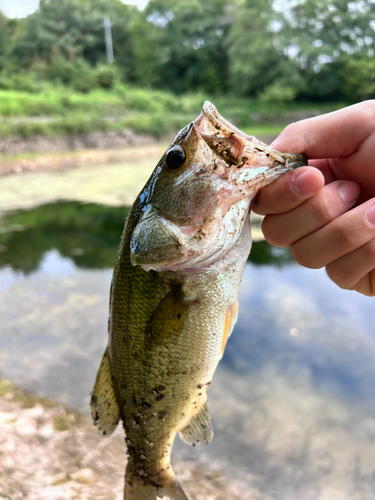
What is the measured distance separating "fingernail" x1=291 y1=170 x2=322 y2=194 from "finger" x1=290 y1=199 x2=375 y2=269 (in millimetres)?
166

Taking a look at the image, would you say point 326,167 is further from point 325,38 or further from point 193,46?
point 193,46

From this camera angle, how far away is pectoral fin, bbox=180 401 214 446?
4.54 ft

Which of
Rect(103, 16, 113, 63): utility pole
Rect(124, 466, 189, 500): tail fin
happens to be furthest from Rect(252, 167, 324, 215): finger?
Rect(103, 16, 113, 63): utility pole

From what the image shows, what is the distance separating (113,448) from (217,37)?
33083mm

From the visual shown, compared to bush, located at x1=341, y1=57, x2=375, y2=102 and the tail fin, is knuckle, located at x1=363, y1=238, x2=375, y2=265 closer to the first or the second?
the tail fin

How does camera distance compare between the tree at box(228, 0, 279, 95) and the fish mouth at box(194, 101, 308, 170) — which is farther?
the tree at box(228, 0, 279, 95)

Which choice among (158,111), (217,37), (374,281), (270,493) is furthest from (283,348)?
(217,37)

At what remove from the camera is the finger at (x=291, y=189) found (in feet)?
3.53

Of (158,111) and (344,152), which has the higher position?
(344,152)

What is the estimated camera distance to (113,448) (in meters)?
2.48

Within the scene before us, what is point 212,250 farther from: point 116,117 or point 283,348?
point 116,117

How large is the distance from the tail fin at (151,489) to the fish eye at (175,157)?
1.23 m

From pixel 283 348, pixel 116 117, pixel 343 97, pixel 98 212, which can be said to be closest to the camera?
pixel 283 348

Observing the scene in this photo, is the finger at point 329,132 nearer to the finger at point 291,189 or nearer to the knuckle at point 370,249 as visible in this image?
the finger at point 291,189
